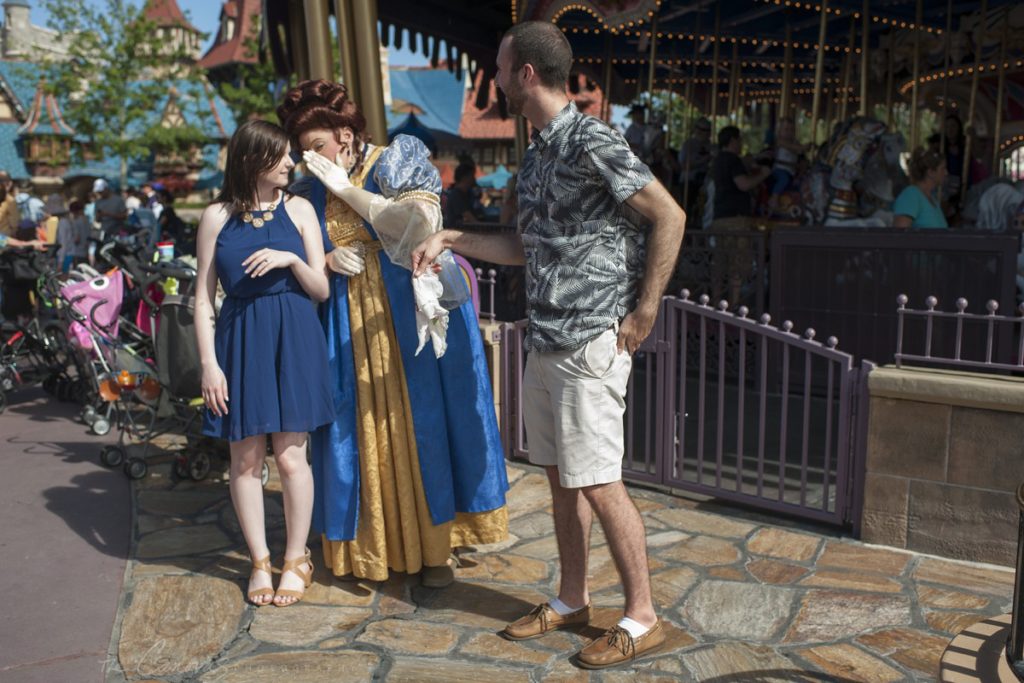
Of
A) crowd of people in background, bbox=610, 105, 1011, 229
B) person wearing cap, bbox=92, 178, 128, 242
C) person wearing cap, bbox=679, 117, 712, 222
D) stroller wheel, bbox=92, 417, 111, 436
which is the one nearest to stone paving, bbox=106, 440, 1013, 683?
stroller wheel, bbox=92, 417, 111, 436

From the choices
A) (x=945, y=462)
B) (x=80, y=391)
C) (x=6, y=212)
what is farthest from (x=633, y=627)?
(x=6, y=212)

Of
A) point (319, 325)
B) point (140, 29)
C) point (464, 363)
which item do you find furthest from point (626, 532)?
point (140, 29)

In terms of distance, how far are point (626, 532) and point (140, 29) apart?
103 feet

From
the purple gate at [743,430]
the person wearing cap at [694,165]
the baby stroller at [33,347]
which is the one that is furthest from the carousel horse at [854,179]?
the baby stroller at [33,347]

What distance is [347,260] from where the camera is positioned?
3725mm

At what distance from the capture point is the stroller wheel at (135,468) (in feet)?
17.6

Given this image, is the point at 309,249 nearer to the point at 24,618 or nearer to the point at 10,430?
the point at 24,618

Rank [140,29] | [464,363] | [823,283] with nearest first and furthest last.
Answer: [464,363] < [823,283] < [140,29]

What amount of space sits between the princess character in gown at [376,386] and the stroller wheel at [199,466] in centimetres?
181

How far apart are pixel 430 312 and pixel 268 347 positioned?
664 millimetres

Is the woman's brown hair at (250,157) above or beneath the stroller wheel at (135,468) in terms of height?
above

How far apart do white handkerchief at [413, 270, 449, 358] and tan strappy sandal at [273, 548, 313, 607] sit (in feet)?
3.30

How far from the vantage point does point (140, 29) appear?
30406 millimetres

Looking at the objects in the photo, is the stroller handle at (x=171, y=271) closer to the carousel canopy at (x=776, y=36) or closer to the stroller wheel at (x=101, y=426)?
the stroller wheel at (x=101, y=426)
